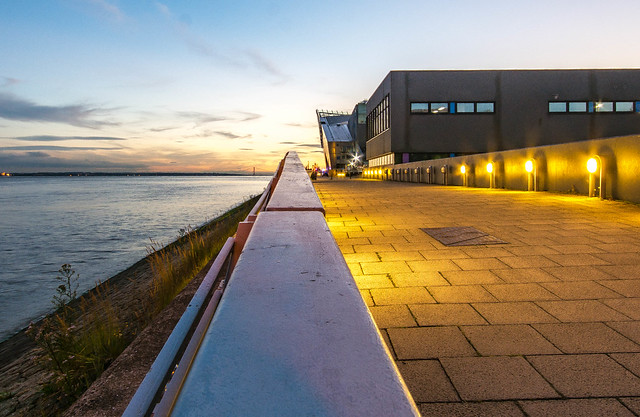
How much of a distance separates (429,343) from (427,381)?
475mm

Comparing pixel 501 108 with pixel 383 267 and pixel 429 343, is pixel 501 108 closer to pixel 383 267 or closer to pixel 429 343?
pixel 383 267

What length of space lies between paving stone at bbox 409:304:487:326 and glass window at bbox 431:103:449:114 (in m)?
31.5

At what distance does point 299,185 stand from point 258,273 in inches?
135

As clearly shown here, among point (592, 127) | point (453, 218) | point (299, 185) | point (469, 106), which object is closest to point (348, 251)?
point (299, 185)

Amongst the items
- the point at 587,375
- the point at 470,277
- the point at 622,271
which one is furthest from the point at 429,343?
the point at 622,271

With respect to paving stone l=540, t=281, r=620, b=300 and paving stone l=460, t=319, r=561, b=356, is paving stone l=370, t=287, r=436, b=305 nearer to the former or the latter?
paving stone l=460, t=319, r=561, b=356

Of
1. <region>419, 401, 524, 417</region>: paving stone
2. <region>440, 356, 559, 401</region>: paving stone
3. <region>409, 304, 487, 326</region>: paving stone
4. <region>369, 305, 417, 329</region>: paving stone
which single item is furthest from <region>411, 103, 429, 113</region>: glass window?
<region>419, 401, 524, 417</region>: paving stone

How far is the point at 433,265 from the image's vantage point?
460cm

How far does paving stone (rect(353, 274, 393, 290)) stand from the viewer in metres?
3.85

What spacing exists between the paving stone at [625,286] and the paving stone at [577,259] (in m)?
0.65

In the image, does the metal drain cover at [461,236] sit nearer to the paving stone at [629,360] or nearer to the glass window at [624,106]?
the paving stone at [629,360]

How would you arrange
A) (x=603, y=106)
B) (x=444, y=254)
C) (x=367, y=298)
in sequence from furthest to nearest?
(x=603, y=106), (x=444, y=254), (x=367, y=298)

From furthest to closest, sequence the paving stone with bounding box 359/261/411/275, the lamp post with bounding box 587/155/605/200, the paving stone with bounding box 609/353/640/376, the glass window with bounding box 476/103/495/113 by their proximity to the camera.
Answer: the glass window with bounding box 476/103/495/113 < the lamp post with bounding box 587/155/605/200 < the paving stone with bounding box 359/261/411/275 < the paving stone with bounding box 609/353/640/376

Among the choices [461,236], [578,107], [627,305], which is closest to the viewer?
[627,305]
